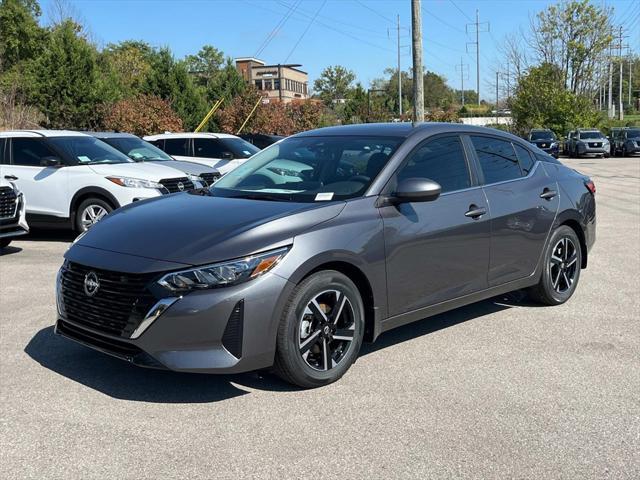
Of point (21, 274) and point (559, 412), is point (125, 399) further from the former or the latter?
point (21, 274)

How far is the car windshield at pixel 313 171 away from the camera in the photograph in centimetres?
480

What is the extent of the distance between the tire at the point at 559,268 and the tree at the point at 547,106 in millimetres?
46662

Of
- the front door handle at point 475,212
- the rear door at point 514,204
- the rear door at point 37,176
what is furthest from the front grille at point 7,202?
the front door handle at point 475,212

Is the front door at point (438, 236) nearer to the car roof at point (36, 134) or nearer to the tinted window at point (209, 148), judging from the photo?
the car roof at point (36, 134)

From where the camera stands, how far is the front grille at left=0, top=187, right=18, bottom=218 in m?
9.13

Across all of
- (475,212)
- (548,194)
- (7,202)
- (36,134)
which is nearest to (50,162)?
(36,134)

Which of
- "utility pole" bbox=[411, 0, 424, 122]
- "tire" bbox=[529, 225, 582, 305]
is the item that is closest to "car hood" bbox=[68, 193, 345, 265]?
"tire" bbox=[529, 225, 582, 305]

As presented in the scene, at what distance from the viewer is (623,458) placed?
11.2 ft

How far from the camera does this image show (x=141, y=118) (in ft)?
86.6

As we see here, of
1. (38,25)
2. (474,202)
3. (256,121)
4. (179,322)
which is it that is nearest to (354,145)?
(474,202)

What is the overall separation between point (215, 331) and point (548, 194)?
3.55 metres

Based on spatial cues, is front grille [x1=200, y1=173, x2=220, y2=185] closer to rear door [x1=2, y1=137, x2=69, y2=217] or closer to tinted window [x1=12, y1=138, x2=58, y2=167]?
rear door [x1=2, y1=137, x2=69, y2=217]

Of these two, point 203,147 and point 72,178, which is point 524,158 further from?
point 203,147

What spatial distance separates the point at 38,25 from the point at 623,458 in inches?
2219
